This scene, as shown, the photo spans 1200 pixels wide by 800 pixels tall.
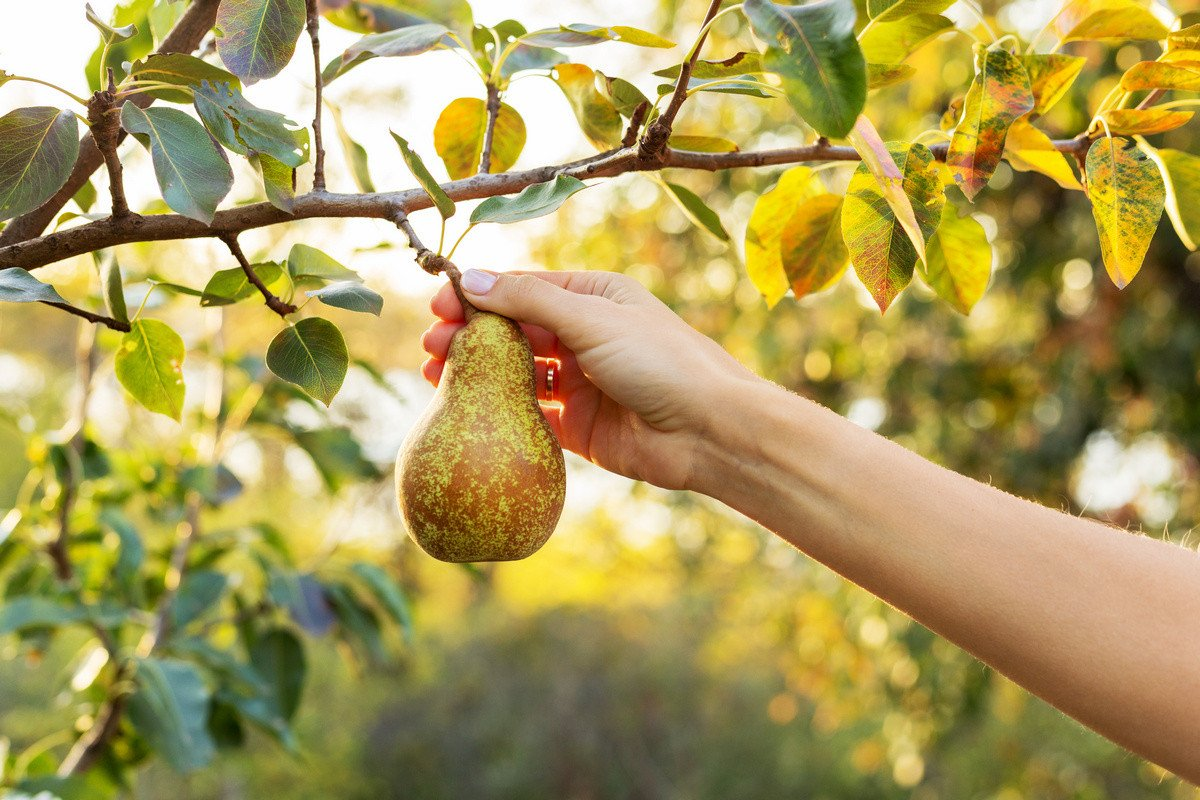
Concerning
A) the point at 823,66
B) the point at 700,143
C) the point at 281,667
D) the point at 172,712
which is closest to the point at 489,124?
the point at 700,143

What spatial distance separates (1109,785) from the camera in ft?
18.7

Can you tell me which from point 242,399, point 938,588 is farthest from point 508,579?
point 938,588

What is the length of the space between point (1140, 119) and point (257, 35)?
72 cm

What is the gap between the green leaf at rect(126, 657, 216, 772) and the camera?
52.9 inches

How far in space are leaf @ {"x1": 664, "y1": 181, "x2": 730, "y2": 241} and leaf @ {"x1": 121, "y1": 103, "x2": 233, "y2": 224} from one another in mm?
416

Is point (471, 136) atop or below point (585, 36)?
below

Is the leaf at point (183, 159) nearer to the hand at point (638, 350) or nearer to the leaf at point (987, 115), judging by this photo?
the hand at point (638, 350)

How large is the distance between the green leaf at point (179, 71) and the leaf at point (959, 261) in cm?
67

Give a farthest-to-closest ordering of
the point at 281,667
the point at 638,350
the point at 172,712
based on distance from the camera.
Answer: the point at 281,667 → the point at 172,712 → the point at 638,350

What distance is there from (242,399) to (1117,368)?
110 inches

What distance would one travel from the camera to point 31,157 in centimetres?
71

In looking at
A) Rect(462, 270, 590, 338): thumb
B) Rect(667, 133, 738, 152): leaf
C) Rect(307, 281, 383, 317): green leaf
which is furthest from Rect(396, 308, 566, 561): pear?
Rect(667, 133, 738, 152): leaf

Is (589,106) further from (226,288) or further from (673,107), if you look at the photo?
(226,288)

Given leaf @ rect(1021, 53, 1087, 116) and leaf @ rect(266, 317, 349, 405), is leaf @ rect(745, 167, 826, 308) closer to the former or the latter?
leaf @ rect(1021, 53, 1087, 116)
